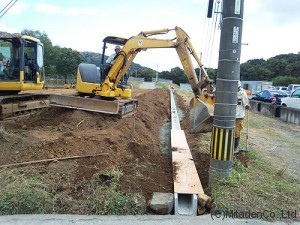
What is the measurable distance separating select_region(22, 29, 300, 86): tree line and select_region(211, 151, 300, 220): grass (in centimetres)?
3511

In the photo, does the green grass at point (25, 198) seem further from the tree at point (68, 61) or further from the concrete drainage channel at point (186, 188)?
the tree at point (68, 61)

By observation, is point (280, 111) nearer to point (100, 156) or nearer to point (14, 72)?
point (14, 72)

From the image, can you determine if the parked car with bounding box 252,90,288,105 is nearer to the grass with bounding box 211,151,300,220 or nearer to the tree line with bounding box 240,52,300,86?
the grass with bounding box 211,151,300,220

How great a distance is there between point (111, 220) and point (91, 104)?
23.4ft

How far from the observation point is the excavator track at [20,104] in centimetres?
1086

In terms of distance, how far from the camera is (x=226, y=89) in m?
5.59

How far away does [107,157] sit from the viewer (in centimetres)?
652

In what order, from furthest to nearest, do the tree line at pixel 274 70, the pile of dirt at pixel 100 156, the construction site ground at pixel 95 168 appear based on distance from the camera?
the tree line at pixel 274 70, the pile of dirt at pixel 100 156, the construction site ground at pixel 95 168

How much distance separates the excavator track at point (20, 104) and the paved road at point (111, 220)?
7249 millimetres

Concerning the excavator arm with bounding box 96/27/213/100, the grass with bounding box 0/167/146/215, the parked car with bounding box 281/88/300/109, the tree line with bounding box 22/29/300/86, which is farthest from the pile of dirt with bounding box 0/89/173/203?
the tree line with bounding box 22/29/300/86

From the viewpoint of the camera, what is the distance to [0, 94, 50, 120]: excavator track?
428 inches

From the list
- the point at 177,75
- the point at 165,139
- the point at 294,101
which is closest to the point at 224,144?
the point at 165,139

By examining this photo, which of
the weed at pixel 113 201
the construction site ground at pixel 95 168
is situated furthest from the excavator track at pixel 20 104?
the weed at pixel 113 201

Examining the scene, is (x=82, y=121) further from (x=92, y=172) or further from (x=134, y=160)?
(x=92, y=172)
